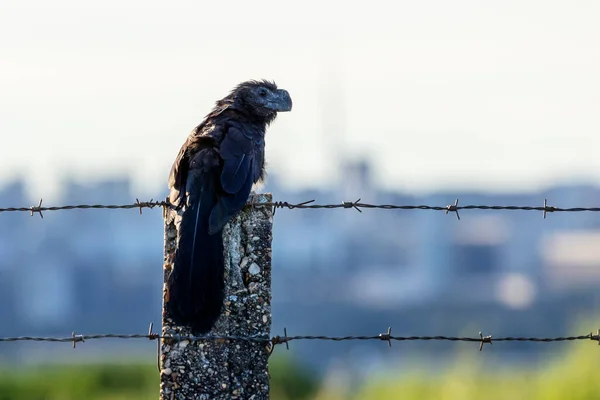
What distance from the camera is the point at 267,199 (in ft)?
24.5

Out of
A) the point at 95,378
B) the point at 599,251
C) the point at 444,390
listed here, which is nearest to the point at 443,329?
the point at 599,251

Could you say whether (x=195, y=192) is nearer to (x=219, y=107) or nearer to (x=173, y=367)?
(x=173, y=367)

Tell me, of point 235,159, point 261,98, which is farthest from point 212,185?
point 261,98

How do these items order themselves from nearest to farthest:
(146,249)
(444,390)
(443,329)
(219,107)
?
1. (219,107)
2. (444,390)
3. (443,329)
4. (146,249)

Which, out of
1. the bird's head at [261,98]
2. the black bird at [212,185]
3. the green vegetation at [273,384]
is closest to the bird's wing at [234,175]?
the black bird at [212,185]

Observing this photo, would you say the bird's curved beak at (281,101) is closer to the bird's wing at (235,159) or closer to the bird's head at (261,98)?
the bird's head at (261,98)

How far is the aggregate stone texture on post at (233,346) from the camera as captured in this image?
23.5ft

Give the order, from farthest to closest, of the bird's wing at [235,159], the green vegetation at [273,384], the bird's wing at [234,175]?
1. the green vegetation at [273,384]
2. the bird's wing at [235,159]
3. the bird's wing at [234,175]

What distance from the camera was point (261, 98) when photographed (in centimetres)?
1038

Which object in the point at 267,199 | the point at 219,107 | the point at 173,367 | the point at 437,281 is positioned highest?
the point at 437,281

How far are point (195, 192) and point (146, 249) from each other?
18537 centimetres

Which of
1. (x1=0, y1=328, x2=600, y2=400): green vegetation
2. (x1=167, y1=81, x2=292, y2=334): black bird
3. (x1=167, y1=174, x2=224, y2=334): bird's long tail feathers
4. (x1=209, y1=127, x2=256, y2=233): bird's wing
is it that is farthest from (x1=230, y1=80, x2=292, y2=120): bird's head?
(x1=0, y1=328, x2=600, y2=400): green vegetation

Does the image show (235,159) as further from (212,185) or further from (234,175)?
(212,185)

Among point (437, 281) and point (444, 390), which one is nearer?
point (444, 390)
